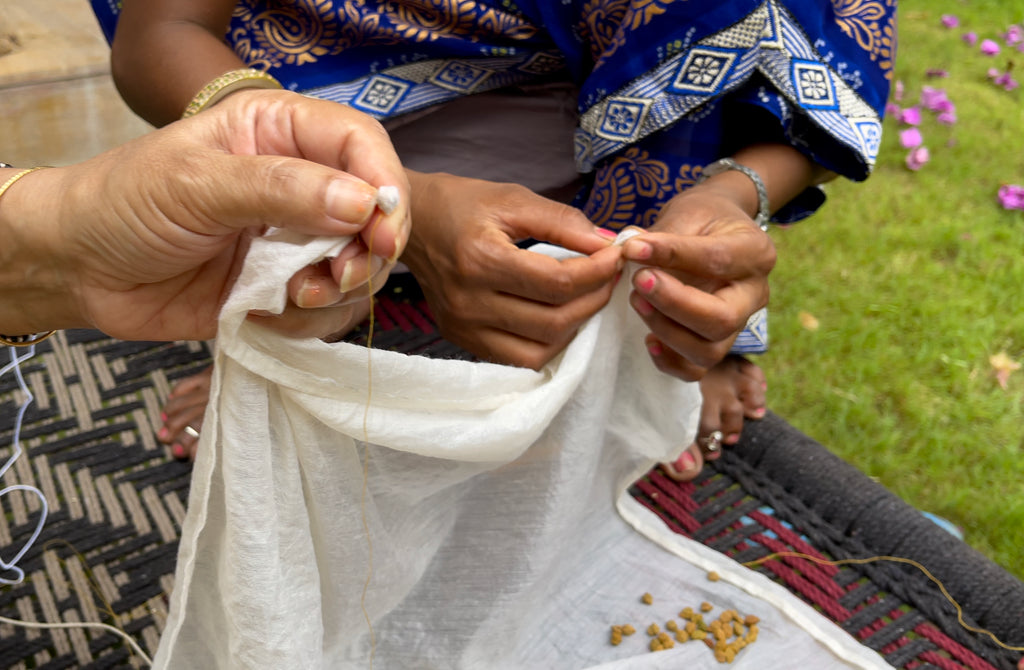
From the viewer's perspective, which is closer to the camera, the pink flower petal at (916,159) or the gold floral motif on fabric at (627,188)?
the gold floral motif on fabric at (627,188)

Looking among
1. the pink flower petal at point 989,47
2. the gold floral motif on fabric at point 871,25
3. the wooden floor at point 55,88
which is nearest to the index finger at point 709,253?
the gold floral motif on fabric at point 871,25

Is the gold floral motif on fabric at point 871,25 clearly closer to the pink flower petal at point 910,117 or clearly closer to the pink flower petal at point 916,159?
the pink flower petal at point 916,159

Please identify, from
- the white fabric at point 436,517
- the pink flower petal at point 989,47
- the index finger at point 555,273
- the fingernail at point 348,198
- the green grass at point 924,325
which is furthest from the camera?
the pink flower petal at point 989,47

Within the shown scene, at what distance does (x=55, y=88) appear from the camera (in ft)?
5.87

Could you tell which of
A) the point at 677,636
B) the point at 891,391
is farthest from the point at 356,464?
the point at 891,391

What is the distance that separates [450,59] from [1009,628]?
104 centimetres

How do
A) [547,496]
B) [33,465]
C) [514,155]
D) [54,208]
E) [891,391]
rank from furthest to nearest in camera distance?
[891,391], [514,155], [33,465], [547,496], [54,208]

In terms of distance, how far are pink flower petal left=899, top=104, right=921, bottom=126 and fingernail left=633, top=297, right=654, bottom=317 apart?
2.01 m

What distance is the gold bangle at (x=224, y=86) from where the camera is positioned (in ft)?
2.88

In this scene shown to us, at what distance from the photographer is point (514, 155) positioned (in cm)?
137

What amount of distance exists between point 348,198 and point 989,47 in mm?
3044

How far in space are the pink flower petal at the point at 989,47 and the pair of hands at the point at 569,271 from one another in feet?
8.22

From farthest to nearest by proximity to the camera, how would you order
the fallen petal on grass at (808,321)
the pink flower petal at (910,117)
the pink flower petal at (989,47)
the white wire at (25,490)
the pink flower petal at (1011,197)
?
the pink flower petal at (989,47)
the pink flower petal at (910,117)
the pink flower petal at (1011,197)
the fallen petal on grass at (808,321)
the white wire at (25,490)

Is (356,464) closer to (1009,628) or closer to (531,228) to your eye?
(531,228)
